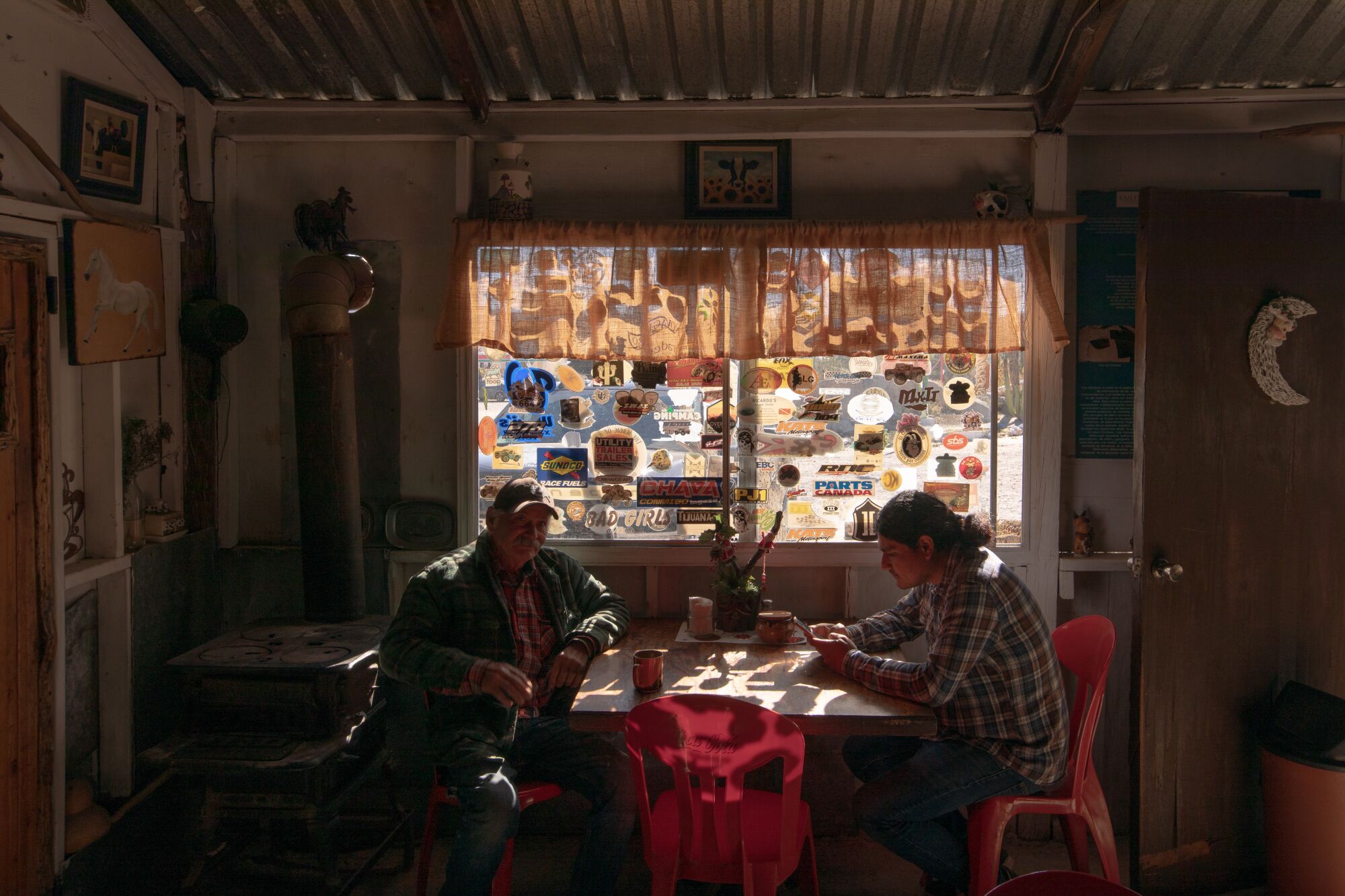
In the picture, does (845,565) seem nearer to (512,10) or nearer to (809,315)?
(809,315)

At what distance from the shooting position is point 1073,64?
12.0 ft

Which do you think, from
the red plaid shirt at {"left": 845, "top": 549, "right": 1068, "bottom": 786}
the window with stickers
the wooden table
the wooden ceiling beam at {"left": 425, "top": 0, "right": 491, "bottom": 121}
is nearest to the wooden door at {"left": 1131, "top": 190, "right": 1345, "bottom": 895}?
the window with stickers

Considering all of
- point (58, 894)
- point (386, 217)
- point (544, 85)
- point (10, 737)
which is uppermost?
point (544, 85)

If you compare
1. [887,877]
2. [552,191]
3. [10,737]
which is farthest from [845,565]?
[10,737]

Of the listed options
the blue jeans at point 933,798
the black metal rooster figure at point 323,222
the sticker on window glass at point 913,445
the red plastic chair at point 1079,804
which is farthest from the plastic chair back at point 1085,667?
the black metal rooster figure at point 323,222

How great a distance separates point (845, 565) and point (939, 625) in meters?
1.15

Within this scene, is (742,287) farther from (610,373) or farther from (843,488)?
(843,488)

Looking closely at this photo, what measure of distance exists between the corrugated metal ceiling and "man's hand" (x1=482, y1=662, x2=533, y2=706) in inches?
101

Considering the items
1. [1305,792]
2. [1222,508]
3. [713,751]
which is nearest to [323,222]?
[713,751]

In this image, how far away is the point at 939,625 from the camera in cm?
300

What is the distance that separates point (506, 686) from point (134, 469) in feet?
6.25

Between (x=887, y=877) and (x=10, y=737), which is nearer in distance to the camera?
(x=10, y=737)

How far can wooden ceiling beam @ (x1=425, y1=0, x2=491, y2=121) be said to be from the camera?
350 cm

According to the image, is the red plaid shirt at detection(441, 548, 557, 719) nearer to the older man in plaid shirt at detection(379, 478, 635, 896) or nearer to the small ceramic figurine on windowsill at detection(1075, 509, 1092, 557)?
the older man in plaid shirt at detection(379, 478, 635, 896)
